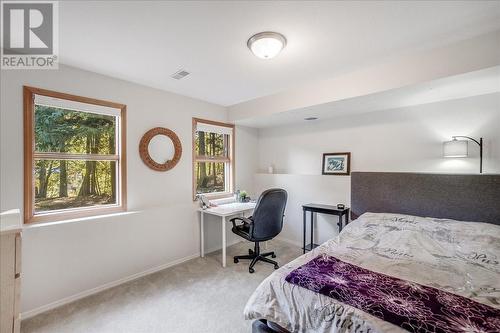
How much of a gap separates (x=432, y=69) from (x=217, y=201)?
10.5 feet

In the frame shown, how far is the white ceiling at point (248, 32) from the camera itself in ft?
4.91

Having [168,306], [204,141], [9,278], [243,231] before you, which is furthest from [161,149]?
[9,278]

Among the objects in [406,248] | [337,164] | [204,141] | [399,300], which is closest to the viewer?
[399,300]

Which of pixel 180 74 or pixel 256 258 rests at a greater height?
pixel 180 74

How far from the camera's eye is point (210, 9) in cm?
151

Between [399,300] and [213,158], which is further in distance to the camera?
[213,158]

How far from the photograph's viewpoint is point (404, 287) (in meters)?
1.33

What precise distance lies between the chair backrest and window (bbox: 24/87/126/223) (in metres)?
1.71

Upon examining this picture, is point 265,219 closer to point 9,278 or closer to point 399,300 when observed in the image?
point 399,300

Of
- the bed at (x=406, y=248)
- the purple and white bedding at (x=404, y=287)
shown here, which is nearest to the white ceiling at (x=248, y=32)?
the bed at (x=406, y=248)

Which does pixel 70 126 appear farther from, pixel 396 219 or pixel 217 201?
pixel 396 219

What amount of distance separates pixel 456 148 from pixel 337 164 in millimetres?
1428

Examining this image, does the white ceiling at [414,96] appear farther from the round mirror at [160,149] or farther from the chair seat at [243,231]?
the chair seat at [243,231]

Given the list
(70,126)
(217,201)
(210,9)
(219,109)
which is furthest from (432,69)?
(70,126)
